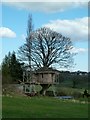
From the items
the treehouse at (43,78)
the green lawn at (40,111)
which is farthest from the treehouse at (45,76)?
the green lawn at (40,111)

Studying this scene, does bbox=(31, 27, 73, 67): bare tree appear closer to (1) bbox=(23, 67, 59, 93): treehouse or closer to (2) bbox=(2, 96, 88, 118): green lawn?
(1) bbox=(23, 67, 59, 93): treehouse

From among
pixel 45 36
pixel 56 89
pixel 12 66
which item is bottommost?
pixel 56 89

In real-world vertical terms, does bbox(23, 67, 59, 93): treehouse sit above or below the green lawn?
above

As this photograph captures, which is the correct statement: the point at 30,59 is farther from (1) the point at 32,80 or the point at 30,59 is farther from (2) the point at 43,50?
(1) the point at 32,80

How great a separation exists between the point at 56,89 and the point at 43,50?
861 centimetres

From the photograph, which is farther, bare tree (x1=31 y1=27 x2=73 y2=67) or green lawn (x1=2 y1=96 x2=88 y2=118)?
bare tree (x1=31 y1=27 x2=73 y2=67)

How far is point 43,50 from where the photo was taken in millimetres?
47188

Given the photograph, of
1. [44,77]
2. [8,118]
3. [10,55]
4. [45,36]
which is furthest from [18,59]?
[8,118]

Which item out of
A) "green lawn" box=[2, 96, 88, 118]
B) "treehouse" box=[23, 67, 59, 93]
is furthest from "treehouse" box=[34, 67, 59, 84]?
"green lawn" box=[2, 96, 88, 118]

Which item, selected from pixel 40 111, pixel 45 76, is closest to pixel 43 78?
pixel 45 76

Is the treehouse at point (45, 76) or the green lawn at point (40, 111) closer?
the green lawn at point (40, 111)

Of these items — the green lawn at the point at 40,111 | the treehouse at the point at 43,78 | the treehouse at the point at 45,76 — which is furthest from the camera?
the treehouse at the point at 45,76

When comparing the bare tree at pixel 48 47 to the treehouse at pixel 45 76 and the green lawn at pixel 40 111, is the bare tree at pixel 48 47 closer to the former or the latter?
the treehouse at pixel 45 76

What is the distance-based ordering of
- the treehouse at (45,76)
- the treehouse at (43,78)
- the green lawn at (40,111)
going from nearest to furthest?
the green lawn at (40,111) → the treehouse at (43,78) → the treehouse at (45,76)
